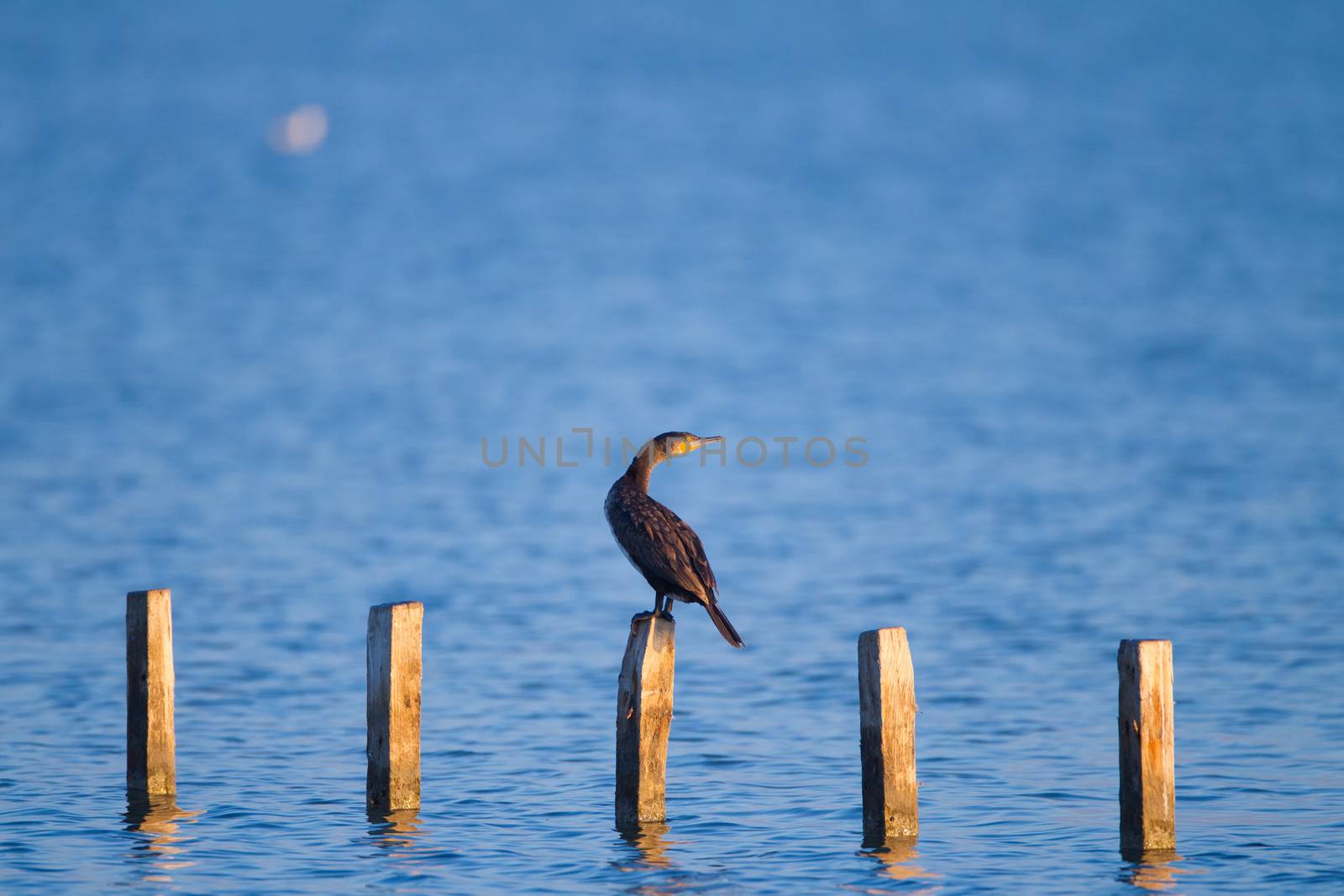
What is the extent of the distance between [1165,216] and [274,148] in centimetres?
4087

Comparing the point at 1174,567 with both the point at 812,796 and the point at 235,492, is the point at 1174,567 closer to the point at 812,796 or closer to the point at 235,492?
the point at 812,796

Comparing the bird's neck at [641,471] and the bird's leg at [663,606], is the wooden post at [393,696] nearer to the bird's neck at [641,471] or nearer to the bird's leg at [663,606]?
the bird's leg at [663,606]

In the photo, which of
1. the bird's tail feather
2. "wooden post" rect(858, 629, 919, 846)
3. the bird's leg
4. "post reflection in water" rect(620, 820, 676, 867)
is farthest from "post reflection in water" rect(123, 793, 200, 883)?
"wooden post" rect(858, 629, 919, 846)

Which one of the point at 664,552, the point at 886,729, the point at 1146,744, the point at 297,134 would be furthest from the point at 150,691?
the point at 297,134

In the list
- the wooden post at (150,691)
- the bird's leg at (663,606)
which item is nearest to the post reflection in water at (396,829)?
the wooden post at (150,691)

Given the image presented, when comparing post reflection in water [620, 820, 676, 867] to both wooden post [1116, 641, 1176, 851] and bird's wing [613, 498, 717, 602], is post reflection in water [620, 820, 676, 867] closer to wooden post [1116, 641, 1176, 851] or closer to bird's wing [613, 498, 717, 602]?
bird's wing [613, 498, 717, 602]

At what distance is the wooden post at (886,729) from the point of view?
9125mm

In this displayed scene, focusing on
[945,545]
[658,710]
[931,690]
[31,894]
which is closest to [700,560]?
[658,710]

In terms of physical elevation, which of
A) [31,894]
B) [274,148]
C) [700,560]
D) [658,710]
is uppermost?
[274,148]

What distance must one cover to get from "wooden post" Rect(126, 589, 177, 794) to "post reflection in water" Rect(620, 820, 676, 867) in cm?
325

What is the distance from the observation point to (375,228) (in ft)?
239

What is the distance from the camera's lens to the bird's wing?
31.1 ft

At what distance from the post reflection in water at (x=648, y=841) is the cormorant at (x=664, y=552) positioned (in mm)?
1421

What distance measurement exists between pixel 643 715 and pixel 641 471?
73.9 inches
